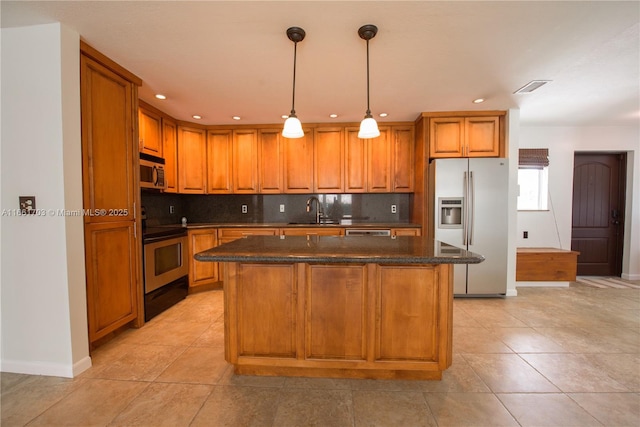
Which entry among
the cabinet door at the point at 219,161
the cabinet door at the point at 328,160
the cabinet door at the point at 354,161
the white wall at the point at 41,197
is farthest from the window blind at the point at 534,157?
the white wall at the point at 41,197

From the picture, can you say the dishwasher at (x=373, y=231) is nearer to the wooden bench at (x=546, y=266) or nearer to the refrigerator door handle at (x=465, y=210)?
the refrigerator door handle at (x=465, y=210)

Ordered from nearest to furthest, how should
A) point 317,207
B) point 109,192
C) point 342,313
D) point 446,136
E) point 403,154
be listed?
point 342,313, point 109,192, point 446,136, point 403,154, point 317,207

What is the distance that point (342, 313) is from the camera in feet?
5.84

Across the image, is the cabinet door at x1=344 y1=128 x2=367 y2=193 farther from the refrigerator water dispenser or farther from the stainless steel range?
the stainless steel range

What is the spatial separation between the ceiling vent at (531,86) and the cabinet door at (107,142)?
3794mm

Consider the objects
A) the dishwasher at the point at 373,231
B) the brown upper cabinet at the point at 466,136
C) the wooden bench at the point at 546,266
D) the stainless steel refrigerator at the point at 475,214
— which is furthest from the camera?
the wooden bench at the point at 546,266

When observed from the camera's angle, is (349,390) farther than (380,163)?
No

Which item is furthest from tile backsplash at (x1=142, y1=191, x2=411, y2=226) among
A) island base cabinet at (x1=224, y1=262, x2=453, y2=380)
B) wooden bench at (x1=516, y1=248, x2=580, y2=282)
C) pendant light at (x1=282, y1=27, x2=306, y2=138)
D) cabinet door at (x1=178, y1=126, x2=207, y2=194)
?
island base cabinet at (x1=224, y1=262, x2=453, y2=380)

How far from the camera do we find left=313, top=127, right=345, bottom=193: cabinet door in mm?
4023

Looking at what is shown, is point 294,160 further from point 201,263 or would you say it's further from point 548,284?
point 548,284

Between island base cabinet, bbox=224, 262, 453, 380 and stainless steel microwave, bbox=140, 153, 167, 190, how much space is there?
1906mm

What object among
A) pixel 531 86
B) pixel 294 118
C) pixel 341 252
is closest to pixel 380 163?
pixel 531 86

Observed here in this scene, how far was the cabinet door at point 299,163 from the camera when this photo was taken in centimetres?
405

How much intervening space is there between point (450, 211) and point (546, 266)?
5.78 feet
